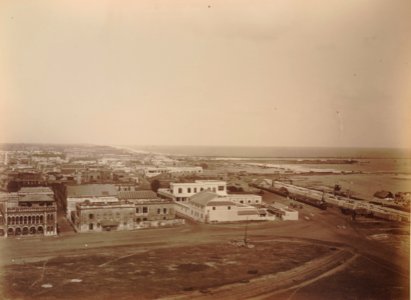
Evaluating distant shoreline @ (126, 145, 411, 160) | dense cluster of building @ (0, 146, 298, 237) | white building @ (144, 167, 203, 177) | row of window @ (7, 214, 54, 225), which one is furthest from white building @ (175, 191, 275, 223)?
row of window @ (7, 214, 54, 225)

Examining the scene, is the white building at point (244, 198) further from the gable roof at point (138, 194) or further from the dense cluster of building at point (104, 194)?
the gable roof at point (138, 194)

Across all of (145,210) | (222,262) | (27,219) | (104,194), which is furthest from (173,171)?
(27,219)

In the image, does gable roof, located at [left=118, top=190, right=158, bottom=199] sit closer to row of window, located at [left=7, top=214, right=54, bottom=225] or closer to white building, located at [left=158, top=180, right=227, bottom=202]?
white building, located at [left=158, top=180, right=227, bottom=202]

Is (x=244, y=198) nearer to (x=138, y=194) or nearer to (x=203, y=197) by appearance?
(x=203, y=197)

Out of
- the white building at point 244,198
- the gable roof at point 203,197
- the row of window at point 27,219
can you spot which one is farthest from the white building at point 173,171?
the row of window at point 27,219

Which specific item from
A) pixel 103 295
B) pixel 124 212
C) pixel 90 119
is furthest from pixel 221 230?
pixel 90 119

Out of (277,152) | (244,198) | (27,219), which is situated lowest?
(27,219)
